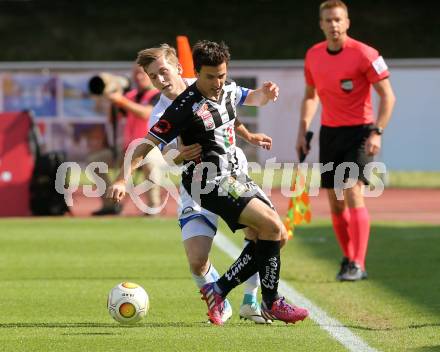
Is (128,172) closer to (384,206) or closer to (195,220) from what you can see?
(195,220)

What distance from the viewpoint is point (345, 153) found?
10.2 m

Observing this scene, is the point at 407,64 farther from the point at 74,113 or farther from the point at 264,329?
the point at 264,329

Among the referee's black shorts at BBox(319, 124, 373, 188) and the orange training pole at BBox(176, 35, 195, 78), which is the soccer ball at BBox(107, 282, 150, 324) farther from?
the referee's black shorts at BBox(319, 124, 373, 188)

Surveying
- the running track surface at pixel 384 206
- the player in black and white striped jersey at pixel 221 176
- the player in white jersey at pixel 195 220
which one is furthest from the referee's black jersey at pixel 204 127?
the running track surface at pixel 384 206

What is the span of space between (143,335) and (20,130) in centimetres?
1092

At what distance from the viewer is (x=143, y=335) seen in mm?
7113

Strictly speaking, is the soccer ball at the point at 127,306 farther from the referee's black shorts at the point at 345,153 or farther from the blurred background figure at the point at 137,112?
the blurred background figure at the point at 137,112

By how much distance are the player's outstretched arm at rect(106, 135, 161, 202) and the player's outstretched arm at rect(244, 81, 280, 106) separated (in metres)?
0.94

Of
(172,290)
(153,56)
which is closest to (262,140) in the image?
(153,56)

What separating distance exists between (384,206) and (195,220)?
447 inches

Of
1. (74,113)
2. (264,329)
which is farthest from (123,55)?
(264,329)

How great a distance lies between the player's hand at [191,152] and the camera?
736cm

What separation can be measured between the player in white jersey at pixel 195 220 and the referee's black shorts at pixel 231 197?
0.24 metres

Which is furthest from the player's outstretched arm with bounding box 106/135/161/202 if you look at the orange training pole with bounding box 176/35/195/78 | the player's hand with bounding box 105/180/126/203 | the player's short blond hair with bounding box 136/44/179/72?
the orange training pole with bounding box 176/35/195/78
